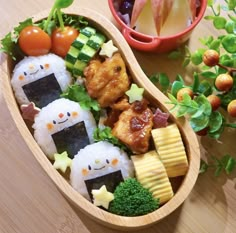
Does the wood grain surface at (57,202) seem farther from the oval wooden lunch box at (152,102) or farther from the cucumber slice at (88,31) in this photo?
the cucumber slice at (88,31)

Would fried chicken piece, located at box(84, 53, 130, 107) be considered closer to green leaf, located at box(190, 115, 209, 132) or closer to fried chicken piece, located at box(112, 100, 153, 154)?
fried chicken piece, located at box(112, 100, 153, 154)

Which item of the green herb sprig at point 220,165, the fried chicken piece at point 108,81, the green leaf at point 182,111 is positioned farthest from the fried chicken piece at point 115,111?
the green herb sprig at point 220,165

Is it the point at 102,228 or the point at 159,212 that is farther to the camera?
the point at 102,228

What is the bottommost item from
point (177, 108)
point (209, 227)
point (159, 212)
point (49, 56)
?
point (209, 227)

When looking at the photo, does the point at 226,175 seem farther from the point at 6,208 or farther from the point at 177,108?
the point at 6,208

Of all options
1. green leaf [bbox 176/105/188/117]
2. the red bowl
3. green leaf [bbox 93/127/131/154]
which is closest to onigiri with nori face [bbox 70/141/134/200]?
green leaf [bbox 93/127/131/154]

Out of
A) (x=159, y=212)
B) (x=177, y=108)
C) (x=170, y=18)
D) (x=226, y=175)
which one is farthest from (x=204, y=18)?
(x=159, y=212)
